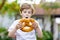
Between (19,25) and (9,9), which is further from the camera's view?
(9,9)

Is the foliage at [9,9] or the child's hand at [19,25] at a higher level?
the child's hand at [19,25]

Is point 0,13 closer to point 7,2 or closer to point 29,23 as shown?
point 7,2

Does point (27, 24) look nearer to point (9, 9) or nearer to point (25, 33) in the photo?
point (25, 33)

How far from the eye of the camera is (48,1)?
2.63 meters

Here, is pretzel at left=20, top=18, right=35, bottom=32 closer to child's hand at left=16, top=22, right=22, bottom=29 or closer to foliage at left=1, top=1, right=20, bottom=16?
child's hand at left=16, top=22, right=22, bottom=29

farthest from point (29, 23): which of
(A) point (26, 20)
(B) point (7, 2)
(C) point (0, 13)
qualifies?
(C) point (0, 13)

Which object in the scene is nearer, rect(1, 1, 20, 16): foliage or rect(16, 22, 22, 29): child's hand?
rect(16, 22, 22, 29): child's hand

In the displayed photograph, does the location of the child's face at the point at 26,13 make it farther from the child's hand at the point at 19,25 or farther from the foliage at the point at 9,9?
the foliage at the point at 9,9

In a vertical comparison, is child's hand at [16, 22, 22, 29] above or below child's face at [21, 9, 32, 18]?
below

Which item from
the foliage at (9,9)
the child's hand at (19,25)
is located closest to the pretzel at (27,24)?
the child's hand at (19,25)

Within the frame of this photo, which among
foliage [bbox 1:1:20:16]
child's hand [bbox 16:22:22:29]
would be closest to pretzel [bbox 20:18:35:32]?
child's hand [bbox 16:22:22:29]

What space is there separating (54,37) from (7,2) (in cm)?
86

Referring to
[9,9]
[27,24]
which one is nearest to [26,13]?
[27,24]

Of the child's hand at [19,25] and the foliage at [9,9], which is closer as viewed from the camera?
the child's hand at [19,25]
